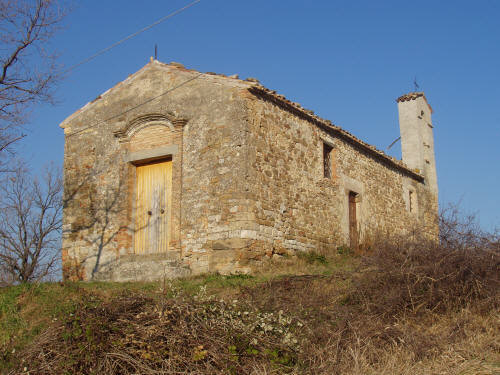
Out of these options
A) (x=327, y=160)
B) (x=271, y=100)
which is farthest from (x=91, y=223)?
(x=327, y=160)

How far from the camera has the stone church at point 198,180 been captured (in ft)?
37.5

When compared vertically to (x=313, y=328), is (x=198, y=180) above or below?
above

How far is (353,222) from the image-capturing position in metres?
15.1

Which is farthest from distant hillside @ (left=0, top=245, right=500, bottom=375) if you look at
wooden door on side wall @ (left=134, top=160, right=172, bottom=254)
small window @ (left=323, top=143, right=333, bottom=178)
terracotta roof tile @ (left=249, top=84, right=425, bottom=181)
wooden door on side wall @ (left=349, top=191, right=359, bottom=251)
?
wooden door on side wall @ (left=349, top=191, right=359, bottom=251)

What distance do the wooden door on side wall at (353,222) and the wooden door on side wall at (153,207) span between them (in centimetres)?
519

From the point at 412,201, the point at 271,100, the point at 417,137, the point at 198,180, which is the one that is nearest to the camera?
the point at 198,180

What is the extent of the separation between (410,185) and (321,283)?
10.8 meters

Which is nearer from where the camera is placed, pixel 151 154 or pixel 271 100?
pixel 271 100

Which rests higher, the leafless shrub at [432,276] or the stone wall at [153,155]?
the stone wall at [153,155]

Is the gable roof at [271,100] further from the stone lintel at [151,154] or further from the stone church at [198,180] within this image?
the stone lintel at [151,154]

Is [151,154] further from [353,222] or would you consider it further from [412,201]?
[412,201]

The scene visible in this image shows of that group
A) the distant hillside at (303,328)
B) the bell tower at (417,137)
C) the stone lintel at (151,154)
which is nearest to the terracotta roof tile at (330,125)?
the bell tower at (417,137)

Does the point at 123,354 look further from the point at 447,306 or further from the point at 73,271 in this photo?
the point at 73,271

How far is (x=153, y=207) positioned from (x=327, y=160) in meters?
4.77
